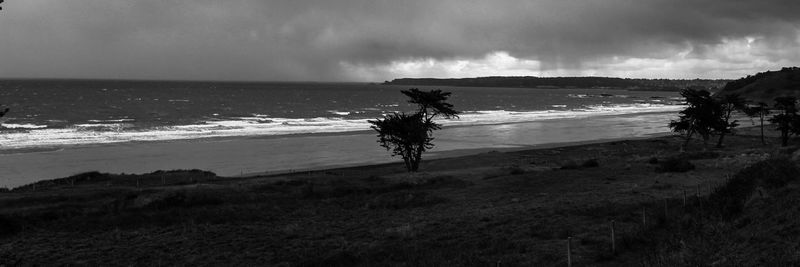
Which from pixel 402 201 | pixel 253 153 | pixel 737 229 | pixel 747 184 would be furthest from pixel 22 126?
pixel 737 229

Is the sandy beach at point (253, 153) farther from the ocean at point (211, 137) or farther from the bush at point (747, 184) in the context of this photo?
the bush at point (747, 184)

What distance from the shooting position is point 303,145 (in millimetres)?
64250

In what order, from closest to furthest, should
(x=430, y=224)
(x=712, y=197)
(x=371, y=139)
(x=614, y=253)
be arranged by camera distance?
(x=614, y=253)
(x=712, y=197)
(x=430, y=224)
(x=371, y=139)

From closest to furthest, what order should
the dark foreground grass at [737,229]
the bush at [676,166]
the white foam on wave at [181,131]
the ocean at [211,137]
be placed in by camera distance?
the dark foreground grass at [737,229] → the bush at [676,166] → the ocean at [211,137] → the white foam on wave at [181,131]

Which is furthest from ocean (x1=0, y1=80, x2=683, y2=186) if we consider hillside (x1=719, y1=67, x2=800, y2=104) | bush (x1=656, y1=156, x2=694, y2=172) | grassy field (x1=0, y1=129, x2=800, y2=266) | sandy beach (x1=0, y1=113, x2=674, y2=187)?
hillside (x1=719, y1=67, x2=800, y2=104)

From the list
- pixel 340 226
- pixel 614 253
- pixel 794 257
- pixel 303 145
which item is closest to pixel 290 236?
pixel 340 226

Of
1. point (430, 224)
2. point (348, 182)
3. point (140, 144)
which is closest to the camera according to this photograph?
point (430, 224)

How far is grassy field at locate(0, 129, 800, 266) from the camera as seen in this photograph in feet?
49.9

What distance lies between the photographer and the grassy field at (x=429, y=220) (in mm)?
15195

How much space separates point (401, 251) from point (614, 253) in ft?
20.2

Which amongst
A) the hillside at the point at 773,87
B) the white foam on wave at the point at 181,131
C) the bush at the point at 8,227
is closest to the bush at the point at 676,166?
the bush at the point at 8,227

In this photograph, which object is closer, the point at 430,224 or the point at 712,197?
the point at 712,197

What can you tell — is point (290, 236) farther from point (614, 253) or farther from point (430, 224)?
point (614, 253)

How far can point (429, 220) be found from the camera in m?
23.1
